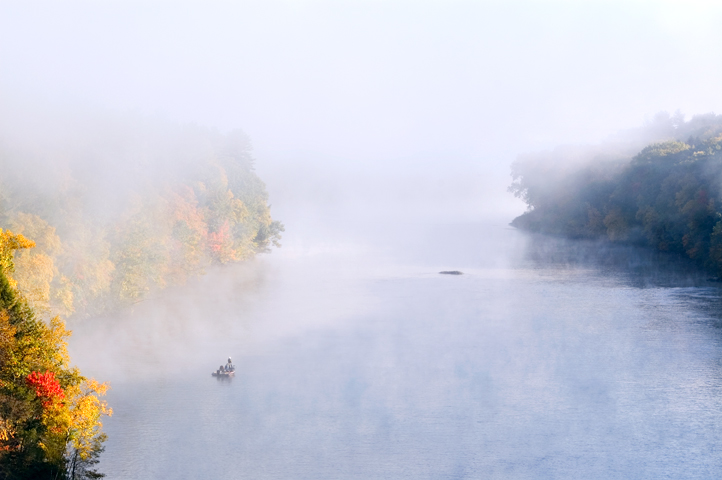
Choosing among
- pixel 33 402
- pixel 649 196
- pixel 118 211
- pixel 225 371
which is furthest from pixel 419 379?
pixel 649 196

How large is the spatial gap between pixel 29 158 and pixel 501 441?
5861 centimetres

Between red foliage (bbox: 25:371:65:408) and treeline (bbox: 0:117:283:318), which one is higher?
treeline (bbox: 0:117:283:318)

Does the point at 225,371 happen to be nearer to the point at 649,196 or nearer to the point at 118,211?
the point at 118,211

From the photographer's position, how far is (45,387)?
33500 millimetres

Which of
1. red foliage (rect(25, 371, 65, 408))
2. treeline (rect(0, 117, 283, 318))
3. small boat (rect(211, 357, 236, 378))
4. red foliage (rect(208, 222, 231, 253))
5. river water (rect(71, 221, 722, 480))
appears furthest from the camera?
red foliage (rect(208, 222, 231, 253))

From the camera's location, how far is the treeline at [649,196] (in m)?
104

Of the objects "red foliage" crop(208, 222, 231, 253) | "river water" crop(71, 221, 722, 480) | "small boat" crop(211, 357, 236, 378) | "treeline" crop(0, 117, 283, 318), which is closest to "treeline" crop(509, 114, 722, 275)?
"river water" crop(71, 221, 722, 480)

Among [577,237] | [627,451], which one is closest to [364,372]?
[627,451]

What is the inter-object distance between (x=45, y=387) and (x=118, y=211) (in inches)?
1993

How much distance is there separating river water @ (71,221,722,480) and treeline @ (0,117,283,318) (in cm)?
520

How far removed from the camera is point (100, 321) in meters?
72.9

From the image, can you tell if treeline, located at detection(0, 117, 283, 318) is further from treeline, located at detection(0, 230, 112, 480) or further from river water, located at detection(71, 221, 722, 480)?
river water, located at detection(71, 221, 722, 480)

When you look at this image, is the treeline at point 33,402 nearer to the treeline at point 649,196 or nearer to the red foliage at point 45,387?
the red foliage at point 45,387

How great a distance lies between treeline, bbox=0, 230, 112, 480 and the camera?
105 ft
